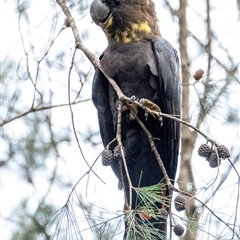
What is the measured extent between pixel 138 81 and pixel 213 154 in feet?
2.65

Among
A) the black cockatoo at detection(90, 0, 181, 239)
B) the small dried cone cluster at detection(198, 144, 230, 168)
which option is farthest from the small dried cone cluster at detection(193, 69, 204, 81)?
the small dried cone cluster at detection(198, 144, 230, 168)

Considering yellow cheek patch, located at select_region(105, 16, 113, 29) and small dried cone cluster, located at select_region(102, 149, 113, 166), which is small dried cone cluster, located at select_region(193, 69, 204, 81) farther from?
small dried cone cluster, located at select_region(102, 149, 113, 166)

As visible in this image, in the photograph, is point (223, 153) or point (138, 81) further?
point (138, 81)

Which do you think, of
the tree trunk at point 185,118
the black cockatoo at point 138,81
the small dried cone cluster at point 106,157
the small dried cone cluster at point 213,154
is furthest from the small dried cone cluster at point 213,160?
the tree trunk at point 185,118

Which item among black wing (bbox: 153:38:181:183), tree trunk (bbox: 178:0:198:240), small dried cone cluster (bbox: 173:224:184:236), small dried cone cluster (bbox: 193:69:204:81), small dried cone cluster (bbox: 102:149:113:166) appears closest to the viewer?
small dried cone cluster (bbox: 173:224:184:236)

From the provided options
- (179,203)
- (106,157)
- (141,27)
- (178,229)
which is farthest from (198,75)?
(178,229)

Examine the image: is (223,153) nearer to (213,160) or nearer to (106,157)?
(213,160)

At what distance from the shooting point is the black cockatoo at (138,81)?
121 inches

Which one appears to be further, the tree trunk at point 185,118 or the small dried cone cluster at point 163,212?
the tree trunk at point 185,118

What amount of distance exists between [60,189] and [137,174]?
179cm

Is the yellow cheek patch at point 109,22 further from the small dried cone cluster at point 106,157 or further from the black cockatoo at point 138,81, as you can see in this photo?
the small dried cone cluster at point 106,157

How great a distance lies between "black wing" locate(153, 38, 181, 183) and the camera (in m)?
3.07

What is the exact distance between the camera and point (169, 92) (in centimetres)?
309

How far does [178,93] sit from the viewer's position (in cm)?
318
